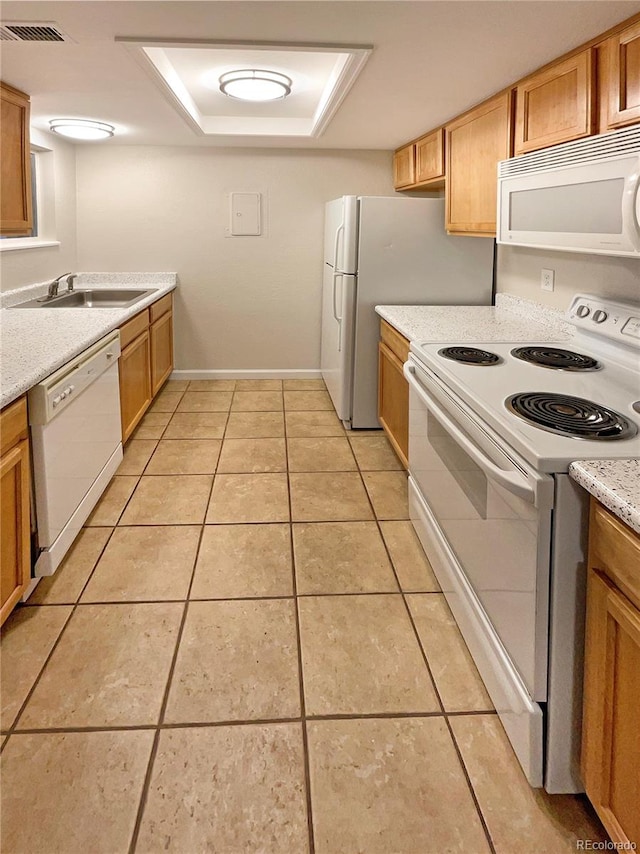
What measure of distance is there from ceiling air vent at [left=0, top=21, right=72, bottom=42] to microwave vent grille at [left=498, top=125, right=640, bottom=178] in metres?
1.70

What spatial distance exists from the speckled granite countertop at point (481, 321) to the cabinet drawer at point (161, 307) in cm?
163

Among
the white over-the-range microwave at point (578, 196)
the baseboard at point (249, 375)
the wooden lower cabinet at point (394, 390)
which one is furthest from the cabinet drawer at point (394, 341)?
the baseboard at point (249, 375)

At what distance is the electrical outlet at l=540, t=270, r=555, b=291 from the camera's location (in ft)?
10.1

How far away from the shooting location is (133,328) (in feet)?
12.4

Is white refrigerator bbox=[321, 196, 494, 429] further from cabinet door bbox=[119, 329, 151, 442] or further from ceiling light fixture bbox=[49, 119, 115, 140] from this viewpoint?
ceiling light fixture bbox=[49, 119, 115, 140]

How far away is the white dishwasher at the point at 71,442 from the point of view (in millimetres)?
2227

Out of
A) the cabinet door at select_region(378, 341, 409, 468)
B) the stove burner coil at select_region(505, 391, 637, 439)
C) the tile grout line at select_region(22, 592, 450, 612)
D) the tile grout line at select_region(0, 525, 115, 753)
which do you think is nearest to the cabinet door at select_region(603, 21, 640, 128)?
the stove burner coil at select_region(505, 391, 637, 439)

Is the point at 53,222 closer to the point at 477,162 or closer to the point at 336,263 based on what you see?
the point at 336,263

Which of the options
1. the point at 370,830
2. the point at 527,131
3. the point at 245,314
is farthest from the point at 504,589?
the point at 245,314

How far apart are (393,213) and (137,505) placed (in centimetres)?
230

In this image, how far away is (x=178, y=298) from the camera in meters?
5.44

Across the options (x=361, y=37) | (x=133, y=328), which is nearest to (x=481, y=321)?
(x=361, y=37)

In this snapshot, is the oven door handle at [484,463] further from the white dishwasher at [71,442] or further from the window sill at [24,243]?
the window sill at [24,243]

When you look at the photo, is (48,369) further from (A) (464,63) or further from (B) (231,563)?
(A) (464,63)
